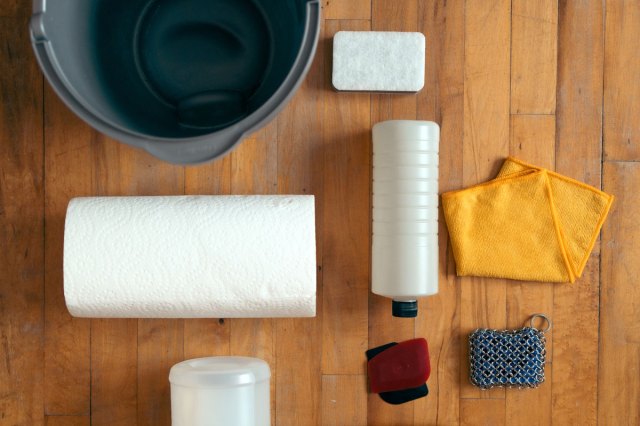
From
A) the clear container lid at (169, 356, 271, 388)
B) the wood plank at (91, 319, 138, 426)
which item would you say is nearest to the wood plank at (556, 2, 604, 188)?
the clear container lid at (169, 356, 271, 388)

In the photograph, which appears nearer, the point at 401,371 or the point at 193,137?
the point at 193,137

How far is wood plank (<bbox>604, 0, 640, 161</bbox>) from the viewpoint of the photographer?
2.32 feet

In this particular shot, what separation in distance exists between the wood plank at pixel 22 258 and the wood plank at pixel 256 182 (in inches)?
9.5

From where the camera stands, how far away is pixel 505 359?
2.27ft

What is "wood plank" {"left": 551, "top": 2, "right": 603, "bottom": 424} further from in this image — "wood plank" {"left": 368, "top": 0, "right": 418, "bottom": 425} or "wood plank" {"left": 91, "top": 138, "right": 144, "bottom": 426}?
"wood plank" {"left": 91, "top": 138, "right": 144, "bottom": 426}

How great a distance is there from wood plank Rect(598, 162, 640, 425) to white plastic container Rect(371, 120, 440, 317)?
241 mm

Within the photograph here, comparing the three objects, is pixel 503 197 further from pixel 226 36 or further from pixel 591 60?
pixel 226 36

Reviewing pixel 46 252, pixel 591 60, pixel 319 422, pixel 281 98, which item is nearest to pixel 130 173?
pixel 46 252

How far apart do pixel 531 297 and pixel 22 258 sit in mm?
643

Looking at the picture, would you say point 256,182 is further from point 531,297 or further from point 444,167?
point 531,297

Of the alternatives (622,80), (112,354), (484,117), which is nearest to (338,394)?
(112,354)

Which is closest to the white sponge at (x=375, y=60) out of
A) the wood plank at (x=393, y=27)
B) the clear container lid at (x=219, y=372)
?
the wood plank at (x=393, y=27)

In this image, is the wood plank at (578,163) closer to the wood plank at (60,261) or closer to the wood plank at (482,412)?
the wood plank at (482,412)

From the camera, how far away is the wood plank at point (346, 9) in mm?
692
